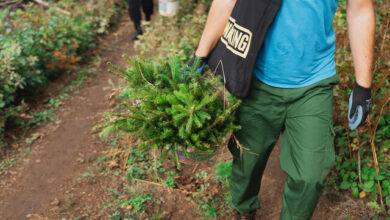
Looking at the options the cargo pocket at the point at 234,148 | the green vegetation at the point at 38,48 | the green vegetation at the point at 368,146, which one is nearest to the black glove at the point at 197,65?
the cargo pocket at the point at 234,148

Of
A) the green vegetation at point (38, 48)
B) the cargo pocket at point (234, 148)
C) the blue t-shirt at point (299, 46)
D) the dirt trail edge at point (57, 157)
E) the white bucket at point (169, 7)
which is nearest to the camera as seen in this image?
the blue t-shirt at point (299, 46)

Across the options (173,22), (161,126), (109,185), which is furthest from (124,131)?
(173,22)

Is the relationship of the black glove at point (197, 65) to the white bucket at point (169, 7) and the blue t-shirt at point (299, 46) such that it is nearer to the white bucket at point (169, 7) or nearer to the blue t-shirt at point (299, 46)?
the blue t-shirt at point (299, 46)

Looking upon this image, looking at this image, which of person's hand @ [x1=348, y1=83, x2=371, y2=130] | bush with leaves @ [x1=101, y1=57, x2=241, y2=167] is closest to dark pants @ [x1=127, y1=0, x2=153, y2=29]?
bush with leaves @ [x1=101, y1=57, x2=241, y2=167]

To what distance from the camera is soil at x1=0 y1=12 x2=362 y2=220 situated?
9.73 feet

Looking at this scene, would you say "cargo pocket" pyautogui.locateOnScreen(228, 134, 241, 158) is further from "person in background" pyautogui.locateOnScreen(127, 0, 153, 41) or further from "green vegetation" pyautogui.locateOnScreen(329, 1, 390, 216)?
"person in background" pyautogui.locateOnScreen(127, 0, 153, 41)

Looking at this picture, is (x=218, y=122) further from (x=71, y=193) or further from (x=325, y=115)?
(x=71, y=193)

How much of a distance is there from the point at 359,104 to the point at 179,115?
1.14 meters

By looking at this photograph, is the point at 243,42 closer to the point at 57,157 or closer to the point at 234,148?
the point at 234,148

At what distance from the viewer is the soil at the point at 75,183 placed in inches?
117

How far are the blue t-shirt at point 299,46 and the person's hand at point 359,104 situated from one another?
0.20m

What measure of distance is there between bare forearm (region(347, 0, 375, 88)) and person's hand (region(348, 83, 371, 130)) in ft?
0.13

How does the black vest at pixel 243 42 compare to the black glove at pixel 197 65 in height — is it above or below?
above

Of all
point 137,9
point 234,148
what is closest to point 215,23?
point 234,148
